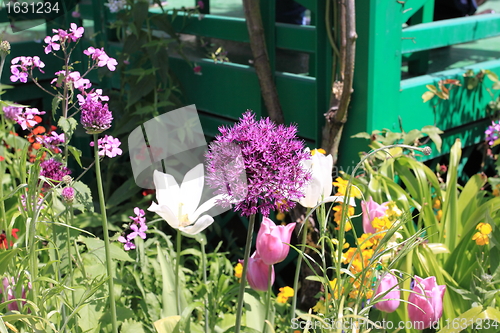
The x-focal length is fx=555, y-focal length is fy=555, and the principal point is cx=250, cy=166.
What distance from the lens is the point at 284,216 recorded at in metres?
2.35

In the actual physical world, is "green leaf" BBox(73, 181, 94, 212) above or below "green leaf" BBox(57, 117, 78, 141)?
below

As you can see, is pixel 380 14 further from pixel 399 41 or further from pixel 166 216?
pixel 166 216

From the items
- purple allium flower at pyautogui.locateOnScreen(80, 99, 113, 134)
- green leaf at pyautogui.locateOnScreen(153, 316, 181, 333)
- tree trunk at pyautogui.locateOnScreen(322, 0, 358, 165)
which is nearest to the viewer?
purple allium flower at pyautogui.locateOnScreen(80, 99, 113, 134)

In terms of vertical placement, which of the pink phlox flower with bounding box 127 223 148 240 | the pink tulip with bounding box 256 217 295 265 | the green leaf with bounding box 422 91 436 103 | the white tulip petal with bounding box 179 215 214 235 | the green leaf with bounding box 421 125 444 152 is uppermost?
the white tulip petal with bounding box 179 215 214 235

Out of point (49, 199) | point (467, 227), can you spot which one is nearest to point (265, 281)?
point (49, 199)

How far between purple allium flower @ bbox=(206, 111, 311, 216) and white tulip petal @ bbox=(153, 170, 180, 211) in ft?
0.61

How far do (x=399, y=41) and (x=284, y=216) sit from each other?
0.84m

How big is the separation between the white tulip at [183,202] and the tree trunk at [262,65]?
1.23 meters

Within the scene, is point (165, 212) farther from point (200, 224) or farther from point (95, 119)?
point (95, 119)

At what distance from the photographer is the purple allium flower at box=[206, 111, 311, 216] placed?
887 mm

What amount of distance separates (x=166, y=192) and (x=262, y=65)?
132 cm

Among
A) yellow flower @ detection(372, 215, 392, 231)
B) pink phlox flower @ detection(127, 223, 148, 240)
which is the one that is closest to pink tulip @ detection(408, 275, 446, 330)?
yellow flower @ detection(372, 215, 392, 231)

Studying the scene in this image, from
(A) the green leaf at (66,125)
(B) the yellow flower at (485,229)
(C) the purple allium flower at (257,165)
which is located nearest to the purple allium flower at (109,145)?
(A) the green leaf at (66,125)

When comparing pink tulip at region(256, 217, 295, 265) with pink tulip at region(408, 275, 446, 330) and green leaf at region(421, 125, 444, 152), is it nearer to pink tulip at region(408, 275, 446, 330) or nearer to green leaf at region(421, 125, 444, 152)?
pink tulip at region(408, 275, 446, 330)
